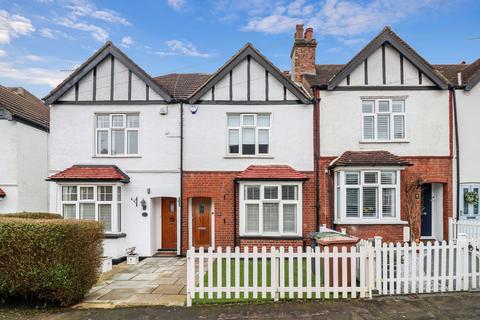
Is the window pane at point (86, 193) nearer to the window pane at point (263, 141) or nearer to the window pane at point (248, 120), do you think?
the window pane at point (248, 120)

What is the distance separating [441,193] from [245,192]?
7574mm

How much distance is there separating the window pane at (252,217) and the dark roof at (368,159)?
3.26m

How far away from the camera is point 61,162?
13484 millimetres

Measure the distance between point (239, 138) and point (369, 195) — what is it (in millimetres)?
5207

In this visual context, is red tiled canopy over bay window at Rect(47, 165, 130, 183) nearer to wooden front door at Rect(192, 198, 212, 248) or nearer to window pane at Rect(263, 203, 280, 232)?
wooden front door at Rect(192, 198, 212, 248)

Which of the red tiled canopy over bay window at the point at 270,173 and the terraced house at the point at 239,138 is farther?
the terraced house at the point at 239,138

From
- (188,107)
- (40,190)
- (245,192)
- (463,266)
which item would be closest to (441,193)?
(463,266)

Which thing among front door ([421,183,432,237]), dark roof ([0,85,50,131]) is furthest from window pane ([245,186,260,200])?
dark roof ([0,85,50,131])

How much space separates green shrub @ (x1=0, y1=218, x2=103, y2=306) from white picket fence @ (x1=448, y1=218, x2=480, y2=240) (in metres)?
11.4

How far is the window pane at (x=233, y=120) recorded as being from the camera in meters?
13.5

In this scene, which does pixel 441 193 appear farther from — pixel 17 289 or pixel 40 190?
pixel 40 190

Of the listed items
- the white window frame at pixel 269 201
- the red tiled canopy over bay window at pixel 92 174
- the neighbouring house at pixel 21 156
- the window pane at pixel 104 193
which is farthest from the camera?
the neighbouring house at pixel 21 156

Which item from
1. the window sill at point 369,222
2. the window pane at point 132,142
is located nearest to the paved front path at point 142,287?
the window pane at point 132,142

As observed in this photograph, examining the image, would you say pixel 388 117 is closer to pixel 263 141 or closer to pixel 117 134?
pixel 263 141
